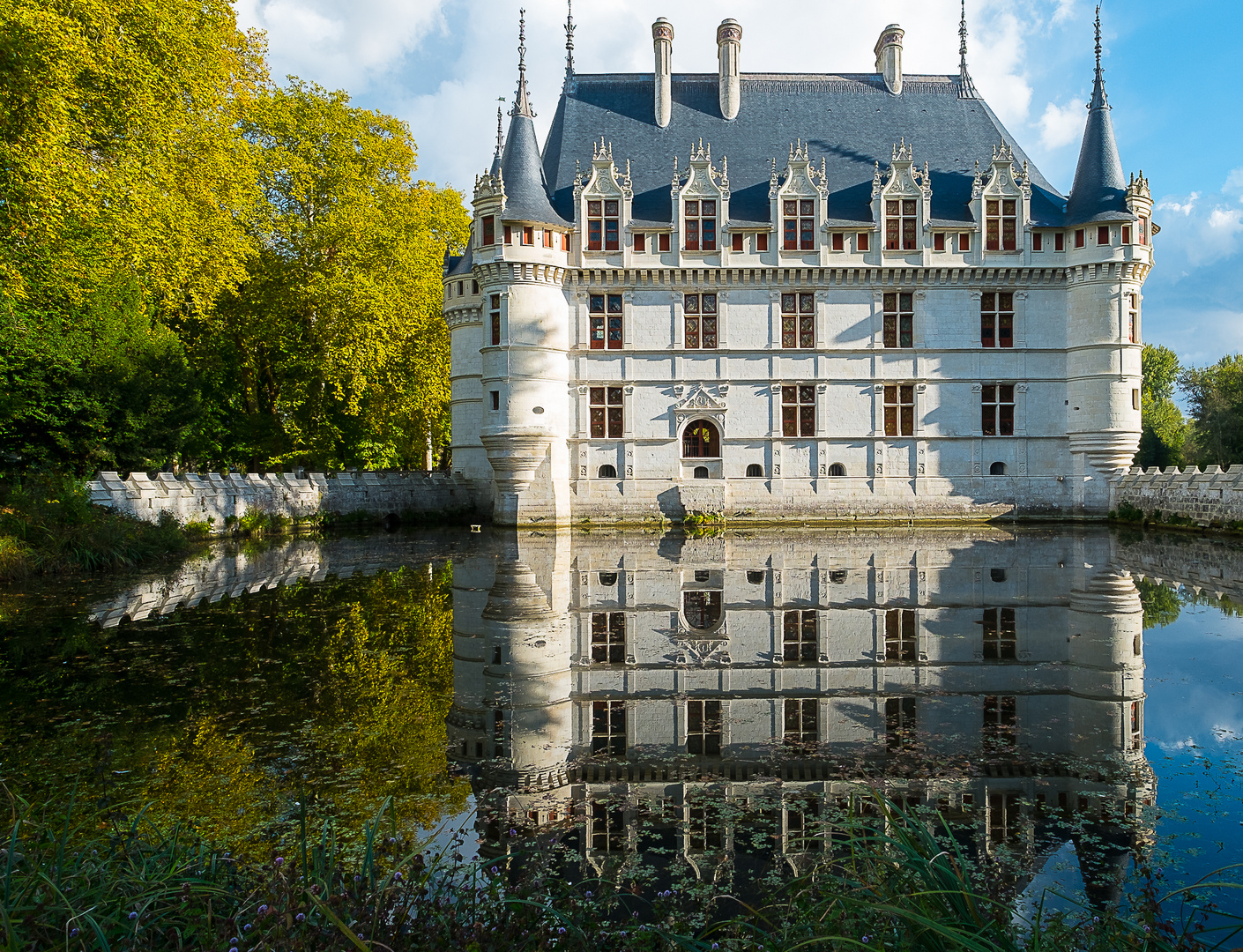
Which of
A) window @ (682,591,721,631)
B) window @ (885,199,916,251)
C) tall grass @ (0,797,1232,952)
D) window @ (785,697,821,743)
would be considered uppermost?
window @ (885,199,916,251)

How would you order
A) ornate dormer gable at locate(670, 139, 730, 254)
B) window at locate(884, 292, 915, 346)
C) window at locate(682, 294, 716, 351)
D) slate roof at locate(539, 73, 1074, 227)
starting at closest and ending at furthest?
1. ornate dormer gable at locate(670, 139, 730, 254)
2. window at locate(682, 294, 716, 351)
3. window at locate(884, 292, 915, 346)
4. slate roof at locate(539, 73, 1074, 227)

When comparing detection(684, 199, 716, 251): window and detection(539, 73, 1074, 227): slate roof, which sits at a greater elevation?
detection(539, 73, 1074, 227): slate roof

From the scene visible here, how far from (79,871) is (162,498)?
19025mm

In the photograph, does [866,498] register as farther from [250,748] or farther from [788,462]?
[250,748]

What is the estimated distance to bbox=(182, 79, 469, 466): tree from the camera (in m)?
26.4

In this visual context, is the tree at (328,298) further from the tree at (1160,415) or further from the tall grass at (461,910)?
the tree at (1160,415)

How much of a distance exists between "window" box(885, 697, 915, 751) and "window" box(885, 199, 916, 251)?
69.8 feet

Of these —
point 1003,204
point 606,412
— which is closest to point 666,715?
point 606,412

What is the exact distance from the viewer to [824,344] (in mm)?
24938

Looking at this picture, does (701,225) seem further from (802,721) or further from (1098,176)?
(802,721)

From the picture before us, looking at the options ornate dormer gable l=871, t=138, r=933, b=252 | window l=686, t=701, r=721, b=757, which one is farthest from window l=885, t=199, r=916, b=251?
window l=686, t=701, r=721, b=757

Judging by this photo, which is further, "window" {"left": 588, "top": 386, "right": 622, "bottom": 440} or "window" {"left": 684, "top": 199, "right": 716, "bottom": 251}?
"window" {"left": 588, "top": 386, "right": 622, "bottom": 440}

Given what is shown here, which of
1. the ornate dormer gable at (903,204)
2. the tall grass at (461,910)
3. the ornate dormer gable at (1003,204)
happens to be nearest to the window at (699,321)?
the ornate dormer gable at (903,204)

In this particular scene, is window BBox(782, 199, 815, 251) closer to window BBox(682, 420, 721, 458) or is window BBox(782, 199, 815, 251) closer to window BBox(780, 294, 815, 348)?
window BBox(780, 294, 815, 348)
